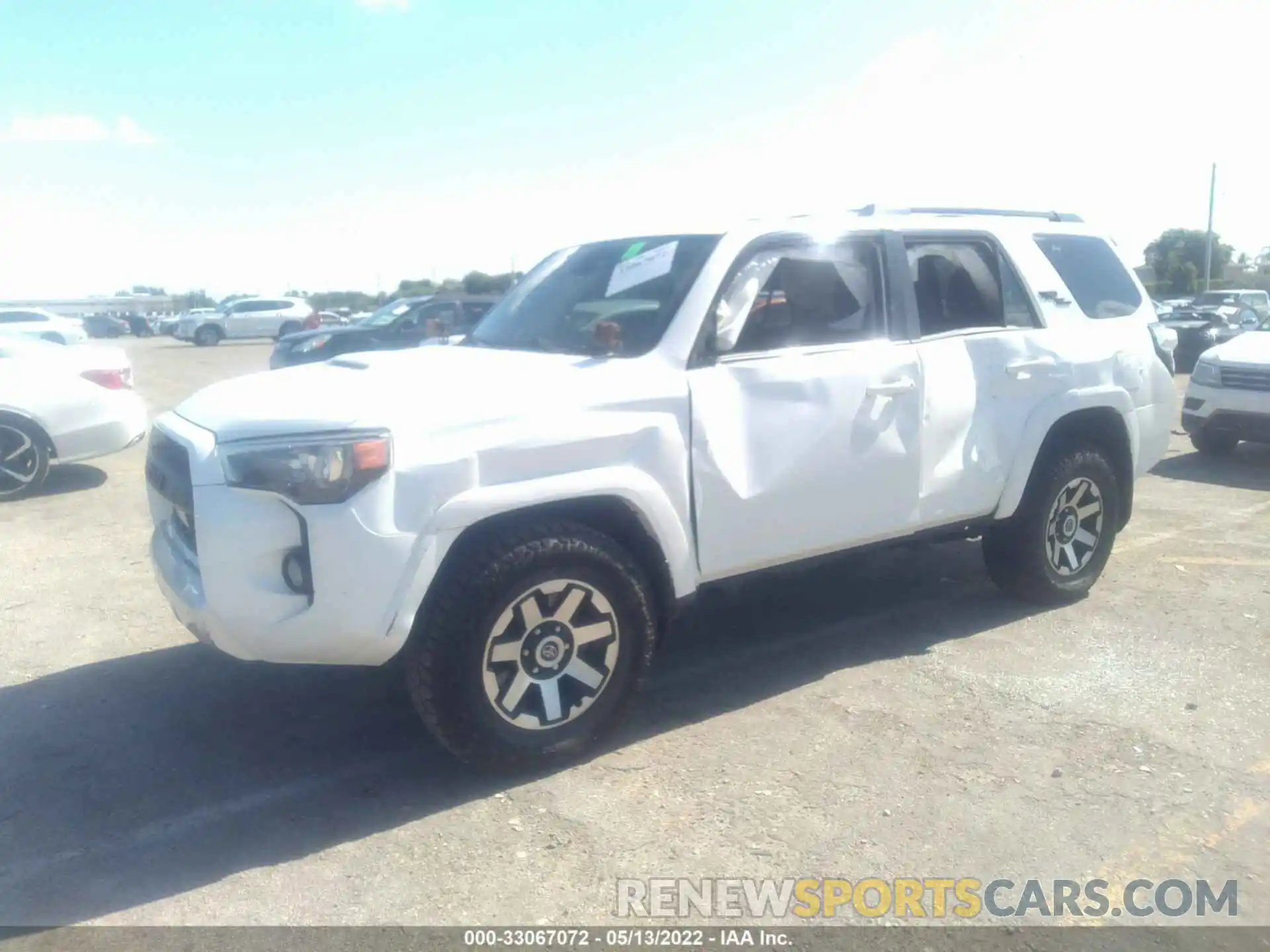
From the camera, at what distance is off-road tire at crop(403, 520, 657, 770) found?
3.59 m

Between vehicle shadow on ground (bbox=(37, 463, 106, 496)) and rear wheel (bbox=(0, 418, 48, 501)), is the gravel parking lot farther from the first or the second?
vehicle shadow on ground (bbox=(37, 463, 106, 496))

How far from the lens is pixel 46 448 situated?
8930 mm

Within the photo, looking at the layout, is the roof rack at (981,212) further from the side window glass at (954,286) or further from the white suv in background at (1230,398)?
the white suv in background at (1230,398)

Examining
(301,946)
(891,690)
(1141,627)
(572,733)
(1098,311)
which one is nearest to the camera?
(301,946)

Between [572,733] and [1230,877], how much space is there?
2.11 metres

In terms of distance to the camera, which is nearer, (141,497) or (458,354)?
(458,354)

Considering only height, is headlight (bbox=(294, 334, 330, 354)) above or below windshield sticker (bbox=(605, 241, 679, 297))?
below

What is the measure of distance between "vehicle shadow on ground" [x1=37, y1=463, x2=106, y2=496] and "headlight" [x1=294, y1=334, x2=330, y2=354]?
6.54 meters

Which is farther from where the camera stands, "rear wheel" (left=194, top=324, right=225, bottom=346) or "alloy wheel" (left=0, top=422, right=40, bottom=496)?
"rear wheel" (left=194, top=324, right=225, bottom=346)

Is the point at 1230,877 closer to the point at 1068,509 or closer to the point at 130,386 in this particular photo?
the point at 1068,509

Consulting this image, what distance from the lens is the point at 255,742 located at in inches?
166

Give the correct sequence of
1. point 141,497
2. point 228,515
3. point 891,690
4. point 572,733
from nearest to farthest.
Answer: point 228,515 → point 572,733 → point 891,690 → point 141,497

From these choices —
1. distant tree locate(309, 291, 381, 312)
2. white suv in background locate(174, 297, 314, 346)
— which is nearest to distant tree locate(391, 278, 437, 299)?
distant tree locate(309, 291, 381, 312)

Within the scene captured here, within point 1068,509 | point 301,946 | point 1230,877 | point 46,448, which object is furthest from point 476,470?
point 46,448
